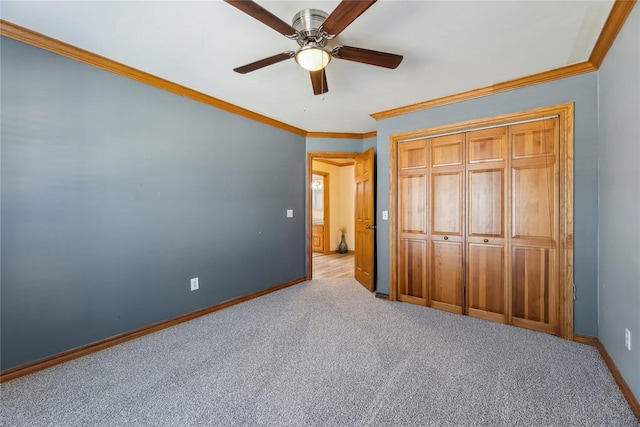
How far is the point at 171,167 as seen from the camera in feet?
9.12

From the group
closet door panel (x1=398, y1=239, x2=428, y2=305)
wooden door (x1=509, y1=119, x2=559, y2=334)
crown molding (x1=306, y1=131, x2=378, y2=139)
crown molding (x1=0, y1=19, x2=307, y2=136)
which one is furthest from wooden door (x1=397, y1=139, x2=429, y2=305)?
crown molding (x1=0, y1=19, x2=307, y2=136)

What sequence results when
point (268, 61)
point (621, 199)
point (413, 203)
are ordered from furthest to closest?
point (413, 203), point (268, 61), point (621, 199)

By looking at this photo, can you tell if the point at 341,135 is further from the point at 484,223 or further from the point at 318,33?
the point at 318,33

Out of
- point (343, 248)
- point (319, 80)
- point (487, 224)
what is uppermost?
point (319, 80)

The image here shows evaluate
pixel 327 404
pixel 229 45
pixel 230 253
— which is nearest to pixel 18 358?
pixel 230 253

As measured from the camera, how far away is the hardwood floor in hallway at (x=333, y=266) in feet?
15.9

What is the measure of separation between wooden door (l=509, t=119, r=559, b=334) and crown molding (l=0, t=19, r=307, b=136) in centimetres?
302

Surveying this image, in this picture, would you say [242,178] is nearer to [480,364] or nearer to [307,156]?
[307,156]

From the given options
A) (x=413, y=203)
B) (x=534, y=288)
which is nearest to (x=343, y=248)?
(x=413, y=203)

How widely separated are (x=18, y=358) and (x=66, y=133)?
160 centimetres

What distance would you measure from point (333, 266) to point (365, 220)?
1.79 m

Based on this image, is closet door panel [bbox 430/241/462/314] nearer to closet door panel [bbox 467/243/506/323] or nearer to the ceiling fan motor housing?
closet door panel [bbox 467/243/506/323]

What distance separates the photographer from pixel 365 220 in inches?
163

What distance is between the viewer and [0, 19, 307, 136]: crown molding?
192 cm
